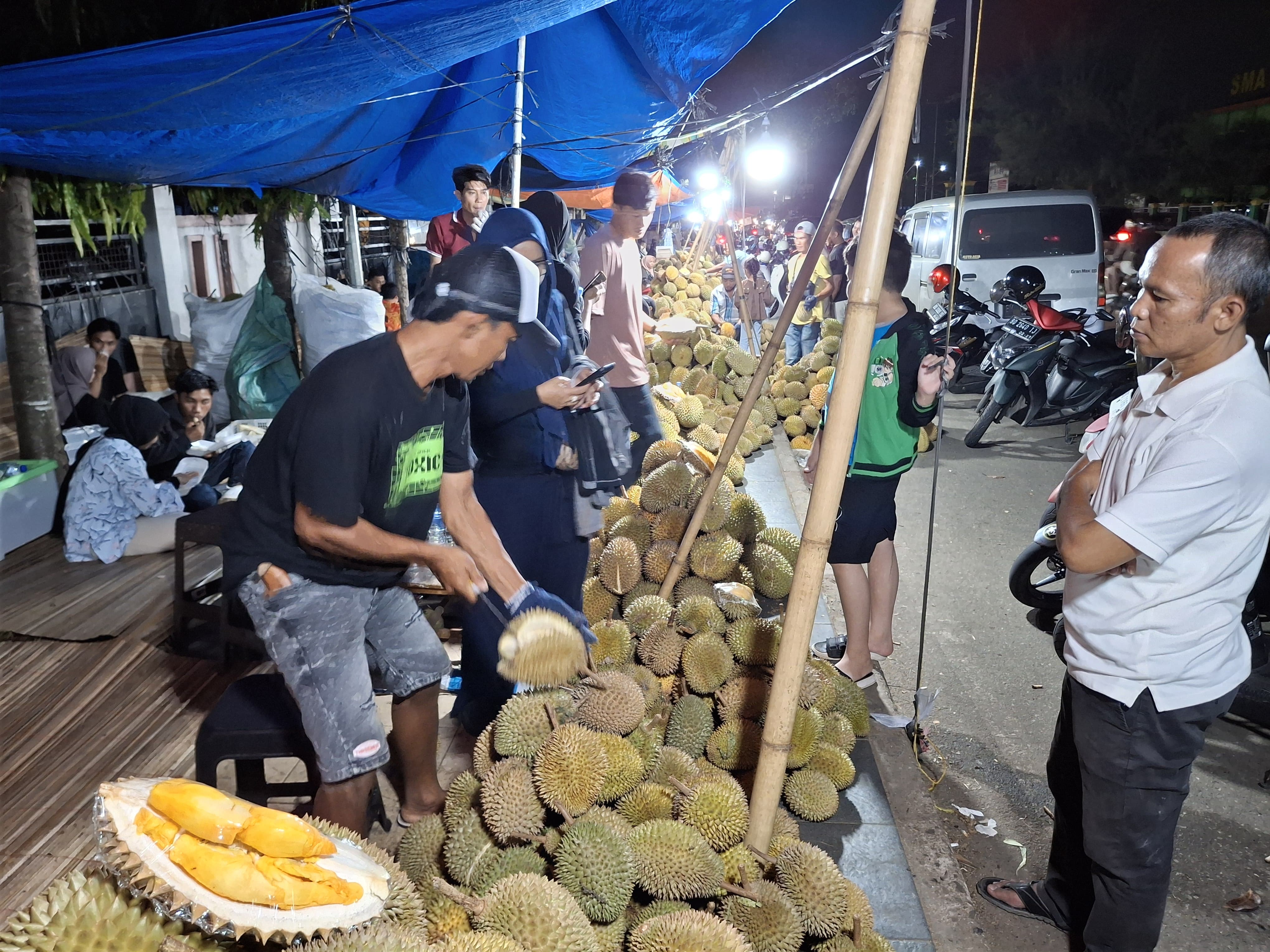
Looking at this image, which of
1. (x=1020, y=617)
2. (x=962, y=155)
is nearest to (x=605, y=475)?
(x=962, y=155)

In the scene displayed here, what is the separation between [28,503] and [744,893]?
447 cm

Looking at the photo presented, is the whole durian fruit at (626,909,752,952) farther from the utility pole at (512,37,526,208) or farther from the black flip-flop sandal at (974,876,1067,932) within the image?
the utility pole at (512,37,526,208)

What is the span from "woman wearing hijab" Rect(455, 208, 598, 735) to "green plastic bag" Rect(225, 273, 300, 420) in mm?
4571

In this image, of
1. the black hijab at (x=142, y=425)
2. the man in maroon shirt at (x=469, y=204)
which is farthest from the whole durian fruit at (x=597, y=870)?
the black hijab at (x=142, y=425)

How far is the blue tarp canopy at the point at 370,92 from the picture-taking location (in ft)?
9.07

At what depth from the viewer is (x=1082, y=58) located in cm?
Result: 2072

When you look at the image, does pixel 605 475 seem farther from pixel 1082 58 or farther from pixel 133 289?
pixel 1082 58

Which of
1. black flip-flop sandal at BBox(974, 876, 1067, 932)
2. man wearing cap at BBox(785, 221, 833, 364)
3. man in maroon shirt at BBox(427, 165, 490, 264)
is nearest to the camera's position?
black flip-flop sandal at BBox(974, 876, 1067, 932)

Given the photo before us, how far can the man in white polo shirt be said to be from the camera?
1695 mm

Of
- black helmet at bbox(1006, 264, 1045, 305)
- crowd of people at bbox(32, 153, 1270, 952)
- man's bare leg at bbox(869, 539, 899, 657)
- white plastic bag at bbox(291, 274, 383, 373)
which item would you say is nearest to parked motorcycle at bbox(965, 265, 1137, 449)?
black helmet at bbox(1006, 264, 1045, 305)

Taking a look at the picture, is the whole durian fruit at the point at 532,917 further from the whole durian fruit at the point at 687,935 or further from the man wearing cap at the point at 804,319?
the man wearing cap at the point at 804,319

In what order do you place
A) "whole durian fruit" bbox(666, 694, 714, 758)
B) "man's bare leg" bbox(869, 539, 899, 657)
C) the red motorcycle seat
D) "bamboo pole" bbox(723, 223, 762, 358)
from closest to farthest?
"whole durian fruit" bbox(666, 694, 714, 758)
"man's bare leg" bbox(869, 539, 899, 657)
"bamboo pole" bbox(723, 223, 762, 358)
the red motorcycle seat

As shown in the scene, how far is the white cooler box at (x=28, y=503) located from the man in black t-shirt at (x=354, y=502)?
323cm

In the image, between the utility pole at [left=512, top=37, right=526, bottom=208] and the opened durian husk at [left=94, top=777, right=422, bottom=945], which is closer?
the opened durian husk at [left=94, top=777, right=422, bottom=945]
